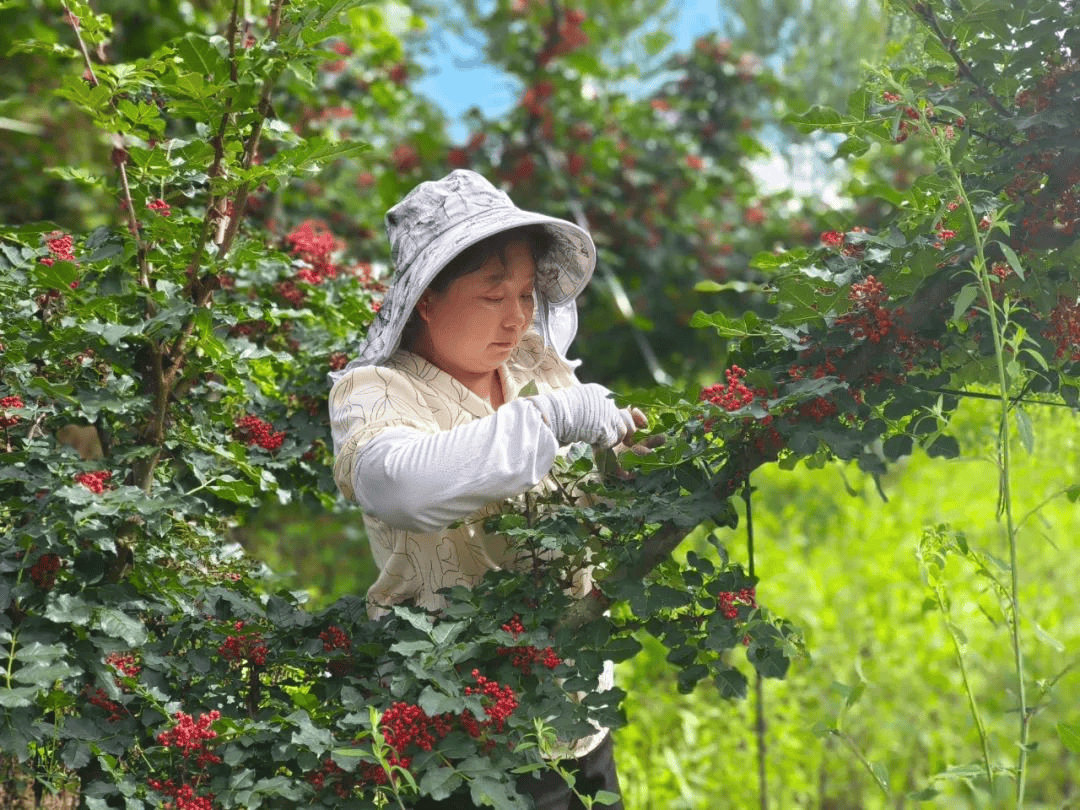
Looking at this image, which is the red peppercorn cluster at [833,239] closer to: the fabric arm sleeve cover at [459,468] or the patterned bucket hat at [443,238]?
the patterned bucket hat at [443,238]

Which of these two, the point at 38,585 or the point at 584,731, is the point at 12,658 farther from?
the point at 584,731

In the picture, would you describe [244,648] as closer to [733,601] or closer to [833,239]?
[733,601]

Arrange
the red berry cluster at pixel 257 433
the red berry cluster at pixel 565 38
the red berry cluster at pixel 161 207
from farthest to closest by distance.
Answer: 1. the red berry cluster at pixel 565 38
2. the red berry cluster at pixel 257 433
3. the red berry cluster at pixel 161 207

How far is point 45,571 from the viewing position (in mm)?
1578

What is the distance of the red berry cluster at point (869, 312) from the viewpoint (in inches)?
61.3

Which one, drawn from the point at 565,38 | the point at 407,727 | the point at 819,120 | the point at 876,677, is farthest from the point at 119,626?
the point at 565,38

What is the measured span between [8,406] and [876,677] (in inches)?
118

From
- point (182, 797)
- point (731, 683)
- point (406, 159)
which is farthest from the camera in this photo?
point (406, 159)

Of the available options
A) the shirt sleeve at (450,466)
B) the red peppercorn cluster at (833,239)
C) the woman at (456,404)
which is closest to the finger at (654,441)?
the woman at (456,404)

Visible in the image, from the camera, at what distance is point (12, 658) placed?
142cm

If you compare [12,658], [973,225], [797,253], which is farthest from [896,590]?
[12,658]

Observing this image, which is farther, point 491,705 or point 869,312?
point 869,312

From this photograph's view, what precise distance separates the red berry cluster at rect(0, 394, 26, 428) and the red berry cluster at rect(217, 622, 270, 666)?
425 mm

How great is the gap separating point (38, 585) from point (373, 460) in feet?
1.62
